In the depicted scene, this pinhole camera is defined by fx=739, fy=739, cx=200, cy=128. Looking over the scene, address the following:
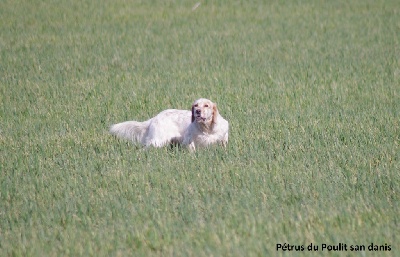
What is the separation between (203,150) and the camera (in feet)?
28.3

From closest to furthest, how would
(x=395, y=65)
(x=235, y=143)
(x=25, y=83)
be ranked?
1. (x=235, y=143)
2. (x=25, y=83)
3. (x=395, y=65)

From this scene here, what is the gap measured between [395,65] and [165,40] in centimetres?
667

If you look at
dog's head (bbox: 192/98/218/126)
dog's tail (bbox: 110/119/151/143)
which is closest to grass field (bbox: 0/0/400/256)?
dog's tail (bbox: 110/119/151/143)

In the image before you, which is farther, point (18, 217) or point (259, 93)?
point (259, 93)

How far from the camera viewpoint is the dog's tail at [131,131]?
30.6 ft

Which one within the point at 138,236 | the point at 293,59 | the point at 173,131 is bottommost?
the point at 138,236

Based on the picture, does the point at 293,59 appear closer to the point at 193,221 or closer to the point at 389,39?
the point at 389,39

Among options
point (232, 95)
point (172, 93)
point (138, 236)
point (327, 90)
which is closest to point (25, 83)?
point (172, 93)

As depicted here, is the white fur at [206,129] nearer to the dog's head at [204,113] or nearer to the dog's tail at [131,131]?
the dog's head at [204,113]

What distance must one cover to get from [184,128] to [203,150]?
641mm

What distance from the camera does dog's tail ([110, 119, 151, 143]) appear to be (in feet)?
30.6

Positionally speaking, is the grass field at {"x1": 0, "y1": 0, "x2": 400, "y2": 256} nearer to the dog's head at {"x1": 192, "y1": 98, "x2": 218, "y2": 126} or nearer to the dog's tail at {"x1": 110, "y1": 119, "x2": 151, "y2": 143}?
the dog's tail at {"x1": 110, "y1": 119, "x2": 151, "y2": 143}

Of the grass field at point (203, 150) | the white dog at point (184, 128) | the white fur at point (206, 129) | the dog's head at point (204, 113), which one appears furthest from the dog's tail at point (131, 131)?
the dog's head at point (204, 113)

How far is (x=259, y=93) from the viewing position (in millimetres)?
12680
